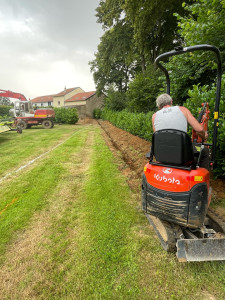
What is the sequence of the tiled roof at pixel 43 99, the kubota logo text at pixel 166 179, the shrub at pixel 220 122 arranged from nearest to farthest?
the kubota logo text at pixel 166 179, the shrub at pixel 220 122, the tiled roof at pixel 43 99

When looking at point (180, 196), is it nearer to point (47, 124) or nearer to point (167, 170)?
point (167, 170)

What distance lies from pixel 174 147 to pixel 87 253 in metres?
1.62

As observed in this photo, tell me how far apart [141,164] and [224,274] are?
12.1ft

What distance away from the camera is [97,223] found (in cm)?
286

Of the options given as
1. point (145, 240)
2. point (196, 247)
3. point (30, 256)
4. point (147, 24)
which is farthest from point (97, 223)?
point (147, 24)

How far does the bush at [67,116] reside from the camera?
22597 mm

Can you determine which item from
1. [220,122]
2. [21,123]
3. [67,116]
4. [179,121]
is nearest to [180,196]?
[179,121]

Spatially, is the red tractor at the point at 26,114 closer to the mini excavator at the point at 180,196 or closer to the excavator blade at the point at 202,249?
the mini excavator at the point at 180,196

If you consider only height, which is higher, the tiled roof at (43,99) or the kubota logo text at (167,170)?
the tiled roof at (43,99)

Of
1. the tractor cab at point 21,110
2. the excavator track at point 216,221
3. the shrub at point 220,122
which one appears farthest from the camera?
the tractor cab at point 21,110

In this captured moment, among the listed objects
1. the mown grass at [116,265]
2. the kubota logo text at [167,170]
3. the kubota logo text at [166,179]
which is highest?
the kubota logo text at [167,170]

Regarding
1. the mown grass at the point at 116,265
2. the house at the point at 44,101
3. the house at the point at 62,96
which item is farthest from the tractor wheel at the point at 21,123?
the house at the point at 44,101

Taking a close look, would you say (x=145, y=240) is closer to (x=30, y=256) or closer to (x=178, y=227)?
(x=178, y=227)

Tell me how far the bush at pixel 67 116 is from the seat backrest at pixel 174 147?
70.0ft
